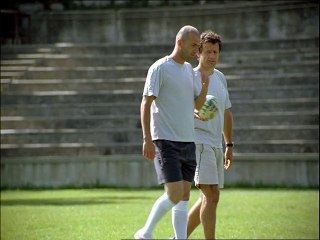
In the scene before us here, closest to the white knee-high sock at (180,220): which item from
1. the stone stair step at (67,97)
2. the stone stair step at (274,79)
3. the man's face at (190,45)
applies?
the man's face at (190,45)

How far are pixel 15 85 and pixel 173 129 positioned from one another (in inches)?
714

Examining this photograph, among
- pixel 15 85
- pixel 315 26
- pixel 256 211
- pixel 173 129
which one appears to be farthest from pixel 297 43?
pixel 173 129

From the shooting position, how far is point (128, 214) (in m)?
13.5

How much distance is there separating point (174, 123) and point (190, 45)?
585mm

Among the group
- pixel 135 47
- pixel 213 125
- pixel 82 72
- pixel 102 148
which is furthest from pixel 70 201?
pixel 135 47

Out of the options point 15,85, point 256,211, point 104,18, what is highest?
point 104,18

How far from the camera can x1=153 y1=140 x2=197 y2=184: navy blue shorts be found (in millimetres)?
6848

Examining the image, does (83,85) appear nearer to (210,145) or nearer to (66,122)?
(66,122)

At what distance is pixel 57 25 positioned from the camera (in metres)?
29.1

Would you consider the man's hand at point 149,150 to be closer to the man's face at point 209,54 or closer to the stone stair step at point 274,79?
the man's face at point 209,54

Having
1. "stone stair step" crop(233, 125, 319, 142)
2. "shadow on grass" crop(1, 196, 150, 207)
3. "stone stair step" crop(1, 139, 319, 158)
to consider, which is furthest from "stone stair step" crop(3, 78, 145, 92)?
"shadow on grass" crop(1, 196, 150, 207)

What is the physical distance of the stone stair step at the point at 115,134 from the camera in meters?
21.2

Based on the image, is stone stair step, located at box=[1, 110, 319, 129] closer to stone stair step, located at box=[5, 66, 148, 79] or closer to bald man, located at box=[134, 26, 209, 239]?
stone stair step, located at box=[5, 66, 148, 79]

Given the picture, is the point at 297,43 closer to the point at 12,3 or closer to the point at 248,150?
the point at 248,150
